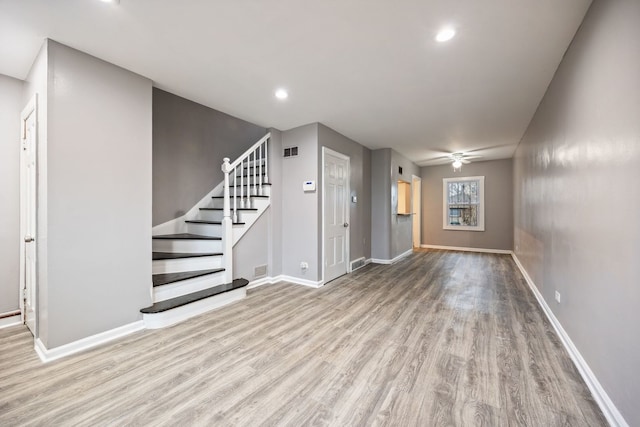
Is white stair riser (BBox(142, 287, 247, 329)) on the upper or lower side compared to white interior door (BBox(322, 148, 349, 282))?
lower

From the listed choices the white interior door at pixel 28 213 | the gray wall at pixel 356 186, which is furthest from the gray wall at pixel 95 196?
the gray wall at pixel 356 186

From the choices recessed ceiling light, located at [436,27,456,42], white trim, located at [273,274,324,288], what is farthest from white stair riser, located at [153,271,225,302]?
recessed ceiling light, located at [436,27,456,42]

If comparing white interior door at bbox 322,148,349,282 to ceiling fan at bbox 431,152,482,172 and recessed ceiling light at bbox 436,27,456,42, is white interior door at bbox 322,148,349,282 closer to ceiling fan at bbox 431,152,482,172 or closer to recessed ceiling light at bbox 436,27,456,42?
recessed ceiling light at bbox 436,27,456,42

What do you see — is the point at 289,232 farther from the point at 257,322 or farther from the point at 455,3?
the point at 455,3

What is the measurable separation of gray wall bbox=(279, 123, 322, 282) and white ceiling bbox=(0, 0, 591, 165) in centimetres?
69

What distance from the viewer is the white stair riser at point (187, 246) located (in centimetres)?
355

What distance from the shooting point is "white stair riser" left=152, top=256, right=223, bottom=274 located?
10.2 ft

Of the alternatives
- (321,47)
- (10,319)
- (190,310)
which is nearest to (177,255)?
(190,310)

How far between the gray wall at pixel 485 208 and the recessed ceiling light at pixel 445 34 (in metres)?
6.41

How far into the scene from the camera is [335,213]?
14.8 ft

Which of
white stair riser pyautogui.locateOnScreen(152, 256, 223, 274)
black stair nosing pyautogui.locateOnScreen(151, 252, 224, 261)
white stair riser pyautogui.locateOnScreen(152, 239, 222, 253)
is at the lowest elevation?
white stair riser pyautogui.locateOnScreen(152, 256, 223, 274)

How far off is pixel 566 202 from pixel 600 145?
0.79m

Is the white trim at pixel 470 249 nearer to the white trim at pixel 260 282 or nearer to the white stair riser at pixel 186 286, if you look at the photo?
the white trim at pixel 260 282

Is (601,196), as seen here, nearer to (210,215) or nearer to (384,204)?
(384,204)
